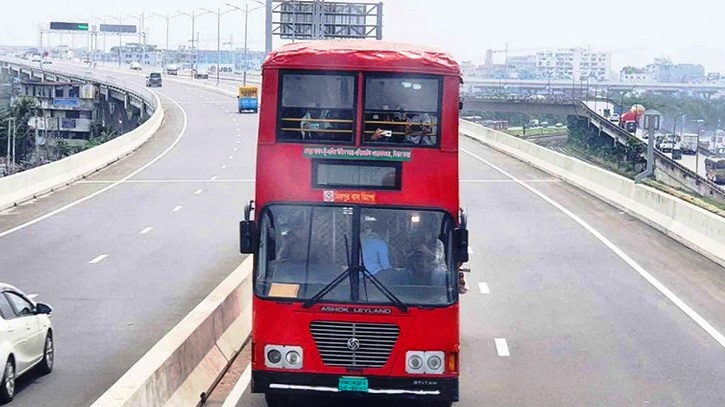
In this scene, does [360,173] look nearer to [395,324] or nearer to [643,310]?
[395,324]

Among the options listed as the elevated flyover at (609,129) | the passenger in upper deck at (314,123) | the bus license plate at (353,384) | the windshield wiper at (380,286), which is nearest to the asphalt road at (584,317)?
the bus license plate at (353,384)

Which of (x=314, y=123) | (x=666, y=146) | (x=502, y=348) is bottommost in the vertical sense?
(x=666, y=146)

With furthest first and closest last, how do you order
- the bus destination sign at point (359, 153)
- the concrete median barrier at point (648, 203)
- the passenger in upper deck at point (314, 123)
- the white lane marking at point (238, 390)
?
the concrete median barrier at point (648, 203) < the white lane marking at point (238, 390) < the passenger in upper deck at point (314, 123) < the bus destination sign at point (359, 153)

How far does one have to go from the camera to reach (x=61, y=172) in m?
43.9

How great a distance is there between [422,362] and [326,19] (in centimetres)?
5312

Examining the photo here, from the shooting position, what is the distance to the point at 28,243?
28.5 m

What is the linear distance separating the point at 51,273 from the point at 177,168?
85.0ft

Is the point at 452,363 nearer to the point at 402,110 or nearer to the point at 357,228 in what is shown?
the point at 357,228

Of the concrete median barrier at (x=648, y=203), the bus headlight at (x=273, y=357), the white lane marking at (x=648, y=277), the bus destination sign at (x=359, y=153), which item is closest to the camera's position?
the bus headlight at (x=273, y=357)

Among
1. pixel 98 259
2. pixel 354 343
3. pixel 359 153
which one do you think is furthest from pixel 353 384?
pixel 98 259

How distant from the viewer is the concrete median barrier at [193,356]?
30.7ft

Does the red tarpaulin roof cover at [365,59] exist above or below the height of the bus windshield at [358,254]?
above

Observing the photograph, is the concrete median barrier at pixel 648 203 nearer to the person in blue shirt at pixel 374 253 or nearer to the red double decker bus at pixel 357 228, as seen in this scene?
the red double decker bus at pixel 357 228

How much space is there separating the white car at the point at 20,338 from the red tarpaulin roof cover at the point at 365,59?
13.8ft
